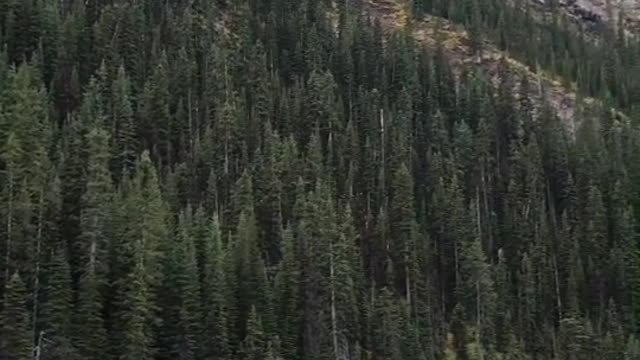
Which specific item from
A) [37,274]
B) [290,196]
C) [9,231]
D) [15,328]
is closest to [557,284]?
[290,196]

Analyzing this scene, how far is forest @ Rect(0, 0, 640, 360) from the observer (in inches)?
3413

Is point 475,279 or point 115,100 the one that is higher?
point 115,100

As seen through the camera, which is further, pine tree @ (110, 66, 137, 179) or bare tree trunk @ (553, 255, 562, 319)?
bare tree trunk @ (553, 255, 562, 319)

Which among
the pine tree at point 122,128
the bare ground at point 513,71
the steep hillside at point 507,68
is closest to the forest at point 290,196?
the pine tree at point 122,128

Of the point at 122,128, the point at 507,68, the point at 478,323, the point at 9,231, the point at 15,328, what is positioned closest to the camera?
the point at 15,328

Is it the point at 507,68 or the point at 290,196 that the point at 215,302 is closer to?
the point at 290,196

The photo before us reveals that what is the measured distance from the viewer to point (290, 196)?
119 meters

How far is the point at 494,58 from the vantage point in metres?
194

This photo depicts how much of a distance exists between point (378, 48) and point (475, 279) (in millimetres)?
67245

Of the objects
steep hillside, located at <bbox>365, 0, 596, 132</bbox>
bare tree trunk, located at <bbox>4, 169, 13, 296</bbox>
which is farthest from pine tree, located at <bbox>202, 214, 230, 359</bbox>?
steep hillside, located at <bbox>365, 0, 596, 132</bbox>

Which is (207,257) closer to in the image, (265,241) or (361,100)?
(265,241)

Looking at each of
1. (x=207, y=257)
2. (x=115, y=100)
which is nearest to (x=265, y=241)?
(x=207, y=257)

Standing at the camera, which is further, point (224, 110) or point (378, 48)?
point (378, 48)

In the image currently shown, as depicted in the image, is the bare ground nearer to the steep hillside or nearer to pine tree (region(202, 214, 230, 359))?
the steep hillside
